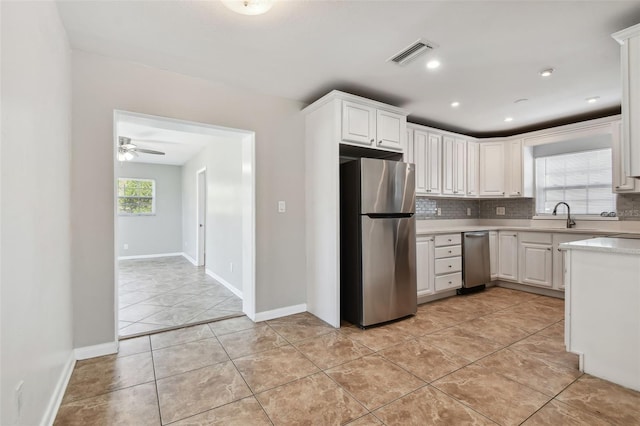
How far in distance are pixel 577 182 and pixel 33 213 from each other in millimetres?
5792

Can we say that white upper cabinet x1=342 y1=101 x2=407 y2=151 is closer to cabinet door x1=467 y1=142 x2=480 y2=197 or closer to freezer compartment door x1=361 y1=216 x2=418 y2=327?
freezer compartment door x1=361 y1=216 x2=418 y2=327

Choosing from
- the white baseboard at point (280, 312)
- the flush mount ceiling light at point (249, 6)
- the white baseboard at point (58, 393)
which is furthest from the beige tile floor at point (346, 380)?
the flush mount ceiling light at point (249, 6)

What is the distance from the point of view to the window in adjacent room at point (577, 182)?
3.94m

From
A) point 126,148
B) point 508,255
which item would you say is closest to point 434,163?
point 508,255

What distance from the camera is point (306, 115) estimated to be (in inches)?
135

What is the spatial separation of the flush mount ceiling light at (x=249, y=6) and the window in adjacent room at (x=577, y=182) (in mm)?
4697

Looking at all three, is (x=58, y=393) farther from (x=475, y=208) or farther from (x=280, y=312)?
(x=475, y=208)

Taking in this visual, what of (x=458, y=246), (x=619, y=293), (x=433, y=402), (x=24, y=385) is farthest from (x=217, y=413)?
(x=458, y=246)

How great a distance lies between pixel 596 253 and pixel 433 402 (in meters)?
1.56

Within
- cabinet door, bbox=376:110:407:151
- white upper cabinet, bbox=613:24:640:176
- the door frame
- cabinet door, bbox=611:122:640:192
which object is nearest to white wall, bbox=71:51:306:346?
cabinet door, bbox=376:110:407:151

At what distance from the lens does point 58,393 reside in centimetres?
179

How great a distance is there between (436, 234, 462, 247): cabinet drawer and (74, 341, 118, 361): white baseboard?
139 inches

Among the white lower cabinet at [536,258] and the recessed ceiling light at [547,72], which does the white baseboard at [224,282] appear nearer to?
the white lower cabinet at [536,258]

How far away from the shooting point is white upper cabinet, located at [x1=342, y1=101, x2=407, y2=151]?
2.98 meters
